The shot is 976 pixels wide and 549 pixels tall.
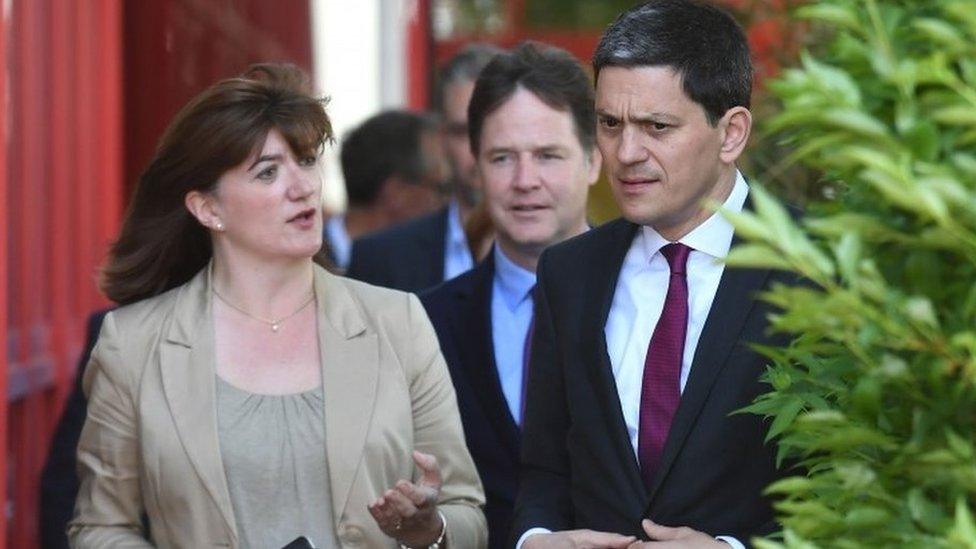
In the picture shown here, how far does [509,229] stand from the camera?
201 inches

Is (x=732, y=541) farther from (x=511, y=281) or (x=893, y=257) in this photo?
(x=511, y=281)

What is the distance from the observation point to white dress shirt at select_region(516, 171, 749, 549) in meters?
3.69

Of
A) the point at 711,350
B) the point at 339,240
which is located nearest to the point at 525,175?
the point at 711,350

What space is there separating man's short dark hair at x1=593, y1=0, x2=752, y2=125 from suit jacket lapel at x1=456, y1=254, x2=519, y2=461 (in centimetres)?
136

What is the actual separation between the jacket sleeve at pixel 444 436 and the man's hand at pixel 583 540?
0.65 m

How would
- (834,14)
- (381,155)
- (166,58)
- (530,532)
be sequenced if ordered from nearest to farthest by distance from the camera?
(834,14), (530,532), (166,58), (381,155)

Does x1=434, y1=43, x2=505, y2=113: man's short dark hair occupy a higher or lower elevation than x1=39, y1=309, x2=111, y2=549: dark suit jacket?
higher

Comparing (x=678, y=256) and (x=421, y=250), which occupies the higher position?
(x=678, y=256)

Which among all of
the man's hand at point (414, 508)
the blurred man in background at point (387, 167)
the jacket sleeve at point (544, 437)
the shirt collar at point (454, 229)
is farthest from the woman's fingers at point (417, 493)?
the blurred man in background at point (387, 167)

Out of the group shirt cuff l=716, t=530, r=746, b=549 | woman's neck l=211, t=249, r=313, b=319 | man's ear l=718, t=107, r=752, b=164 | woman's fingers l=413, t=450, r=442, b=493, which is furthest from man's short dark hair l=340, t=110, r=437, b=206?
shirt cuff l=716, t=530, r=746, b=549

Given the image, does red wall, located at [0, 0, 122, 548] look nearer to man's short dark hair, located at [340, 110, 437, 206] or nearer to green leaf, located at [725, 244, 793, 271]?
man's short dark hair, located at [340, 110, 437, 206]

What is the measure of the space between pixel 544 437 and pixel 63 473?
1.73 metres

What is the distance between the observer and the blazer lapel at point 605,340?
12.0 ft

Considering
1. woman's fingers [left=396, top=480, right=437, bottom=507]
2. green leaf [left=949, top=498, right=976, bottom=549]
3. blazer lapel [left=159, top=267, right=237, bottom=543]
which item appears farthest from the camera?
blazer lapel [left=159, top=267, right=237, bottom=543]
